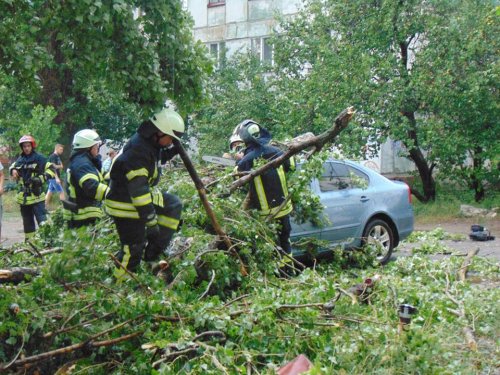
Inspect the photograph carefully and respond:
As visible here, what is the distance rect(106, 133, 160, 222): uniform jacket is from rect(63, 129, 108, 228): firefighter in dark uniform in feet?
5.74

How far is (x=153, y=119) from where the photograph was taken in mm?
6508

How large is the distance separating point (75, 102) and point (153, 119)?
18.0 metres

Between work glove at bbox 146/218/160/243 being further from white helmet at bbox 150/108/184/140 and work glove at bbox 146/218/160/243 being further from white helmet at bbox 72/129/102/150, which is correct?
white helmet at bbox 72/129/102/150

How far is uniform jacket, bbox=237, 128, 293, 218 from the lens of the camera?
869cm

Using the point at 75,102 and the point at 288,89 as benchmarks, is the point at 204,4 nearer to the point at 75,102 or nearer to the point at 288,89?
the point at 75,102

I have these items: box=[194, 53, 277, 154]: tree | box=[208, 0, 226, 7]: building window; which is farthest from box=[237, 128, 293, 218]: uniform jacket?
box=[208, 0, 226, 7]: building window

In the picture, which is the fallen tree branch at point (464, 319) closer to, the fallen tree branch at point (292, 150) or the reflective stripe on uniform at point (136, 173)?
the fallen tree branch at point (292, 150)

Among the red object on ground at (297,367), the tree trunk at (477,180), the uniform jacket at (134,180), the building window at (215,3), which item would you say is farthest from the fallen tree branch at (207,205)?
the building window at (215,3)

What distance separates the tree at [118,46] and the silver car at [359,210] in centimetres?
350

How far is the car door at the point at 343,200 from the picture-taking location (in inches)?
391

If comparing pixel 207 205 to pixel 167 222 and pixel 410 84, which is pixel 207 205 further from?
pixel 410 84

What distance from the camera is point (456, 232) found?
1559cm

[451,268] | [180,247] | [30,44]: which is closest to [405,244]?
[451,268]

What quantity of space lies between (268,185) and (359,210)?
210cm
